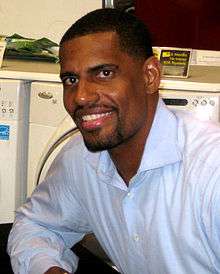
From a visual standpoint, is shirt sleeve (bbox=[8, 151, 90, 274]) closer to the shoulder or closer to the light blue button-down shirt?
the light blue button-down shirt

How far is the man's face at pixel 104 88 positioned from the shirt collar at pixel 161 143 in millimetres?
32

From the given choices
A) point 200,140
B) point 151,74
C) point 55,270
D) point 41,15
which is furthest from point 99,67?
point 41,15

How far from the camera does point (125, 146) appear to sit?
3.25 feet

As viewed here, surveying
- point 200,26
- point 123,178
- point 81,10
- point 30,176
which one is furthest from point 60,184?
point 200,26

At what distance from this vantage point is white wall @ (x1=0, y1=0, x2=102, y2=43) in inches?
85.2

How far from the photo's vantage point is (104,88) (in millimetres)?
908

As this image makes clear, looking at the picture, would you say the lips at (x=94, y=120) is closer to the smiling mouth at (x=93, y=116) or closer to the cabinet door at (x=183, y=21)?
the smiling mouth at (x=93, y=116)

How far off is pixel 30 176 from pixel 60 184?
18.6 inches

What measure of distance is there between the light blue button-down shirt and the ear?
0.15 feet

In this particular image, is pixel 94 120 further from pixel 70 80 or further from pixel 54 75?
pixel 54 75

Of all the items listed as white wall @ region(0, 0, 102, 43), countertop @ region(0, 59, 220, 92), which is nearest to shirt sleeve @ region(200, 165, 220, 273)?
countertop @ region(0, 59, 220, 92)

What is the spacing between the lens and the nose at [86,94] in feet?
2.95

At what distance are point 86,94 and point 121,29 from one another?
0.16 meters

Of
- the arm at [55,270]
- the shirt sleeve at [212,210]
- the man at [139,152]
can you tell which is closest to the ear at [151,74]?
the man at [139,152]
